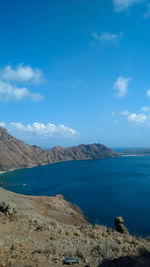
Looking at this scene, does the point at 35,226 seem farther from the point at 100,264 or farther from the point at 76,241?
the point at 100,264

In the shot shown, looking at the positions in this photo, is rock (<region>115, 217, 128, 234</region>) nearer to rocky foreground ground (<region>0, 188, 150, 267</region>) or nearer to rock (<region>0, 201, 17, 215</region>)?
rocky foreground ground (<region>0, 188, 150, 267</region>)

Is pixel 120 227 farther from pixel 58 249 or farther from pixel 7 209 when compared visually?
pixel 7 209

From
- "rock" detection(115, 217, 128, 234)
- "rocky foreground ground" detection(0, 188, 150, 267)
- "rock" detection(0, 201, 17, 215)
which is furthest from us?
"rock" detection(0, 201, 17, 215)

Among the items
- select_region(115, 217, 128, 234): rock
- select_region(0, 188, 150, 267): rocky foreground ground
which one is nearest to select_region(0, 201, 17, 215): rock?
select_region(0, 188, 150, 267): rocky foreground ground

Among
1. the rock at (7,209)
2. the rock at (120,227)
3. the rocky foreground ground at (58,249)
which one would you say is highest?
the rocky foreground ground at (58,249)

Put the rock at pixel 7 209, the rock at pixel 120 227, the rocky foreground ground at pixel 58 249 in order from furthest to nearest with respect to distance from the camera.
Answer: the rock at pixel 7 209 → the rock at pixel 120 227 → the rocky foreground ground at pixel 58 249

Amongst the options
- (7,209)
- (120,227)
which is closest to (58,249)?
(120,227)

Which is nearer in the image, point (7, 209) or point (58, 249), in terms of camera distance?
point (58, 249)

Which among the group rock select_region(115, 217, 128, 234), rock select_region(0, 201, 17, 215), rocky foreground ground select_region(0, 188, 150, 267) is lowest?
rock select_region(115, 217, 128, 234)

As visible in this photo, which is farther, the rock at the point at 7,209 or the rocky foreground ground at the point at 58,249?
the rock at the point at 7,209

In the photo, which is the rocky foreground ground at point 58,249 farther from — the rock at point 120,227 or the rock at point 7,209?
the rock at point 120,227

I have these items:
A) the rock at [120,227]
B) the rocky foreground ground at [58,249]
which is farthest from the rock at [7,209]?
the rock at [120,227]

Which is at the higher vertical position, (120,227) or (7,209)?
(7,209)

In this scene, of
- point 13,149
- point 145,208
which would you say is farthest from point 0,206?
point 13,149
